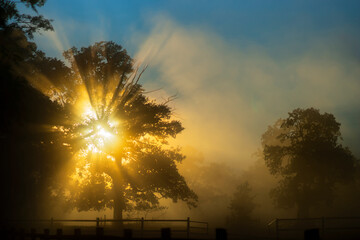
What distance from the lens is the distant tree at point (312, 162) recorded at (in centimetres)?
5062

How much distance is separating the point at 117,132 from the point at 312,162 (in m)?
25.5

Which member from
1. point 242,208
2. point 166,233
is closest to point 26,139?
point 166,233

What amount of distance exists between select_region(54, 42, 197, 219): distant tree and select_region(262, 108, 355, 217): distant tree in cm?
1535

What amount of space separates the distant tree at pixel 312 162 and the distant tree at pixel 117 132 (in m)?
15.3

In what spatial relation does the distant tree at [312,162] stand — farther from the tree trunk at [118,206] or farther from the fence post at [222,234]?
the fence post at [222,234]

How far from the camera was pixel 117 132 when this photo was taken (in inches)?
1575

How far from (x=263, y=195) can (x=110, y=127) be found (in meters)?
65.6

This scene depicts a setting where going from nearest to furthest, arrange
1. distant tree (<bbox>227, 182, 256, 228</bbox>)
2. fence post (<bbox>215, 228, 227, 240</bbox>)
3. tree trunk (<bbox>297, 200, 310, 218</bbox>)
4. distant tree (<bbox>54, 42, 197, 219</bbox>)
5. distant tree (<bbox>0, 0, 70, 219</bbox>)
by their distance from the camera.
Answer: fence post (<bbox>215, 228, 227, 240</bbox>) < distant tree (<bbox>0, 0, 70, 219</bbox>) < distant tree (<bbox>54, 42, 197, 219</bbox>) < tree trunk (<bbox>297, 200, 310, 218</bbox>) < distant tree (<bbox>227, 182, 256, 228</bbox>)

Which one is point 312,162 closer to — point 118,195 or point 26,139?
point 118,195

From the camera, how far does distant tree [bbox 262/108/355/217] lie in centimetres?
5062

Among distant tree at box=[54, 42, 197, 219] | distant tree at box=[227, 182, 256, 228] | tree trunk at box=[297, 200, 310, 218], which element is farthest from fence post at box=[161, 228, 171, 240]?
tree trunk at box=[297, 200, 310, 218]

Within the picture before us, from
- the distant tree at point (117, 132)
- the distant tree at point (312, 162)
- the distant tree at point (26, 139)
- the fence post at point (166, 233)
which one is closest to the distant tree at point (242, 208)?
the distant tree at point (312, 162)

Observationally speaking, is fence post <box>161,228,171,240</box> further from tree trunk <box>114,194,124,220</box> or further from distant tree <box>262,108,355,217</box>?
distant tree <box>262,108,355,217</box>

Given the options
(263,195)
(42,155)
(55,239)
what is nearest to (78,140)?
(42,155)
